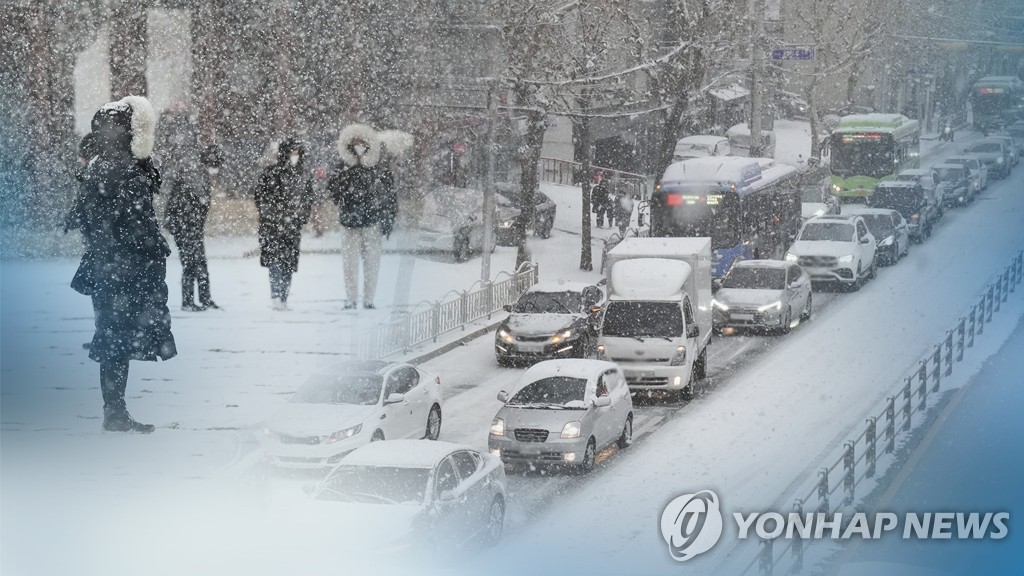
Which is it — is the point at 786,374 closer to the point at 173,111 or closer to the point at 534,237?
the point at 534,237

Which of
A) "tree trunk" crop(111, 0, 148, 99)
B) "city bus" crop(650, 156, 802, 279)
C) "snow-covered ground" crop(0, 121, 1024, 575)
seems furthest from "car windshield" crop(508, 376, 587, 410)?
"tree trunk" crop(111, 0, 148, 99)

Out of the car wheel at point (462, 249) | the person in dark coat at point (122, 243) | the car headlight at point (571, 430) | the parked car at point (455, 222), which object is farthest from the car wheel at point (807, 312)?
the person in dark coat at point (122, 243)

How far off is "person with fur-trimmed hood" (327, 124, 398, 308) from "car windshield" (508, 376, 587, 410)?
87.3 inches

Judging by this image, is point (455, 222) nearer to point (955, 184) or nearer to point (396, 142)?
point (396, 142)

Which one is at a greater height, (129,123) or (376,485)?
(129,123)

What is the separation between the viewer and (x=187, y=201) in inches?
458

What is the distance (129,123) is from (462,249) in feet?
Result: 18.4

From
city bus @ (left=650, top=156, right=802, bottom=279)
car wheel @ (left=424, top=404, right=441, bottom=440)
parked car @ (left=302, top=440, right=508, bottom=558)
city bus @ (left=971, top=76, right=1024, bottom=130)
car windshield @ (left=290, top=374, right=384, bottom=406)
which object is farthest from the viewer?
city bus @ (left=650, top=156, right=802, bottom=279)

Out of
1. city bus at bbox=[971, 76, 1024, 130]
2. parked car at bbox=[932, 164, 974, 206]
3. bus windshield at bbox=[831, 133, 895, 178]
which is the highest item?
city bus at bbox=[971, 76, 1024, 130]

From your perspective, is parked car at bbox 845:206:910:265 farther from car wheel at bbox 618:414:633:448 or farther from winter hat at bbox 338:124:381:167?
winter hat at bbox 338:124:381:167

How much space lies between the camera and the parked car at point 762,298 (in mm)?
15117

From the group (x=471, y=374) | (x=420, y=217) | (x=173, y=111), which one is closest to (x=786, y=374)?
(x=471, y=374)

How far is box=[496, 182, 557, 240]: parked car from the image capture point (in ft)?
45.0

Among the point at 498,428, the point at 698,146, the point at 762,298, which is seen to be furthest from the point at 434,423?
the point at 698,146
